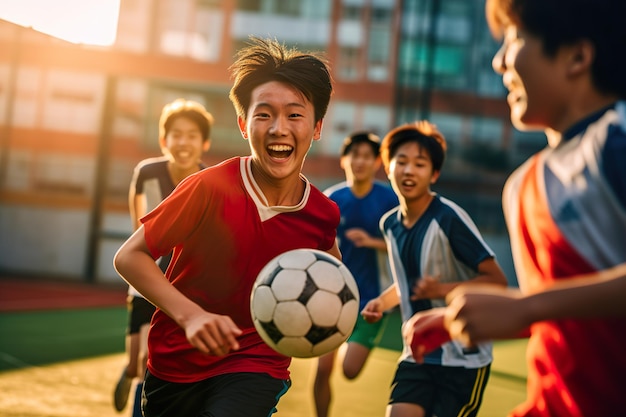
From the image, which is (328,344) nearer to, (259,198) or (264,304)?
(264,304)

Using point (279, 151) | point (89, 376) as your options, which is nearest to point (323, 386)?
point (89, 376)

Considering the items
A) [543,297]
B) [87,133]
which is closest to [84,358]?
[543,297]

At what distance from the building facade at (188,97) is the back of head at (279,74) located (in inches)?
564

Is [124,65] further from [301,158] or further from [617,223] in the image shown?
[617,223]

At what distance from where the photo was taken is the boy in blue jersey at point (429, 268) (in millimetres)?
3533

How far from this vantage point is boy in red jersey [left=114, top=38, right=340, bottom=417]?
2705mm

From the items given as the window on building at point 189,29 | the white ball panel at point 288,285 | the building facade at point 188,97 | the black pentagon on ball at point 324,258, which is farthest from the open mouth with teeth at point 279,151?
the window on building at point 189,29

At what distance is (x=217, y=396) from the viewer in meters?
2.68

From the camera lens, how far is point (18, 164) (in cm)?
1817

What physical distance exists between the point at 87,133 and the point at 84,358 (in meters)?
11.8

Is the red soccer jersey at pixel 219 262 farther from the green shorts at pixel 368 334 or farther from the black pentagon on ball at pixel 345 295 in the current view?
the green shorts at pixel 368 334

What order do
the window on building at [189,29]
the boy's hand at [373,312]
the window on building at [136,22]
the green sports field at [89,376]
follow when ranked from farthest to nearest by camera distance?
the window on building at [189,29]
the window on building at [136,22]
the green sports field at [89,376]
the boy's hand at [373,312]

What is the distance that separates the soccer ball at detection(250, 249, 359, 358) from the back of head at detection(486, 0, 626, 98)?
1.09m

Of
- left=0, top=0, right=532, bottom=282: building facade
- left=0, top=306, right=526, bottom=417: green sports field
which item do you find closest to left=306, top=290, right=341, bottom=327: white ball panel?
left=0, top=306, right=526, bottom=417: green sports field
